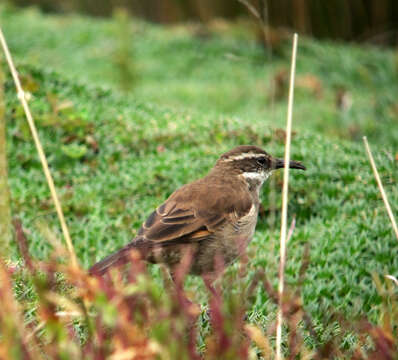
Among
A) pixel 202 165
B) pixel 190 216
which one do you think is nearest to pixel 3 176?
pixel 190 216

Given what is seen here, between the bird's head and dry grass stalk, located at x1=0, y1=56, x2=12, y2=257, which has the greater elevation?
dry grass stalk, located at x1=0, y1=56, x2=12, y2=257

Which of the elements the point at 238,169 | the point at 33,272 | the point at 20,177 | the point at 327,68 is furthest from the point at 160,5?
the point at 33,272

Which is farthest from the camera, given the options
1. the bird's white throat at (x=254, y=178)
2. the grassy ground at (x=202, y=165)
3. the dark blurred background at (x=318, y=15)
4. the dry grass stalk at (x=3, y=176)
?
the dark blurred background at (x=318, y=15)

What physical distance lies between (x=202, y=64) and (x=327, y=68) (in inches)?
103

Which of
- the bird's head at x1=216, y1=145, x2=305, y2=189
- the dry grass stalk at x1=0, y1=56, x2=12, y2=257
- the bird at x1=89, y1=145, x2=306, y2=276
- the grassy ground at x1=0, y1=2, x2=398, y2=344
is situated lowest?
the grassy ground at x1=0, y1=2, x2=398, y2=344

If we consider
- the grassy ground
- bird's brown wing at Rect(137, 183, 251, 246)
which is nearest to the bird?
bird's brown wing at Rect(137, 183, 251, 246)

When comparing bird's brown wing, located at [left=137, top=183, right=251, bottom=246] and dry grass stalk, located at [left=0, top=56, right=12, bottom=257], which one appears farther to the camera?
bird's brown wing, located at [left=137, top=183, right=251, bottom=246]

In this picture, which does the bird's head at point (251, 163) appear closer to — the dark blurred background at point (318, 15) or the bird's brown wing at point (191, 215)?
the bird's brown wing at point (191, 215)

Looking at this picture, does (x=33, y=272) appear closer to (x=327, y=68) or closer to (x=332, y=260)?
(x=332, y=260)

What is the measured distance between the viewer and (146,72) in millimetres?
12156

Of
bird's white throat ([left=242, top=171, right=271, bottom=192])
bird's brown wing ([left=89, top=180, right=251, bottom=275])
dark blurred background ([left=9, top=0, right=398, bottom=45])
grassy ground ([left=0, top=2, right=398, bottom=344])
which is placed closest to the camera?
bird's brown wing ([left=89, top=180, right=251, bottom=275])

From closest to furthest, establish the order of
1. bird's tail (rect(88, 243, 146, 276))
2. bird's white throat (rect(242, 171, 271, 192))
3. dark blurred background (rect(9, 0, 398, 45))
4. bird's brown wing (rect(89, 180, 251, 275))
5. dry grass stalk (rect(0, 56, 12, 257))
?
dry grass stalk (rect(0, 56, 12, 257)) → bird's tail (rect(88, 243, 146, 276)) → bird's brown wing (rect(89, 180, 251, 275)) → bird's white throat (rect(242, 171, 271, 192)) → dark blurred background (rect(9, 0, 398, 45))

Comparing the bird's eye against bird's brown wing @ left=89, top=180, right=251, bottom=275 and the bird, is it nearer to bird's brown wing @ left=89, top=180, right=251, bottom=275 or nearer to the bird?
the bird

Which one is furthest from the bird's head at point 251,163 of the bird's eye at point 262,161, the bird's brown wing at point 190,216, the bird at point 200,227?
the bird's brown wing at point 190,216
